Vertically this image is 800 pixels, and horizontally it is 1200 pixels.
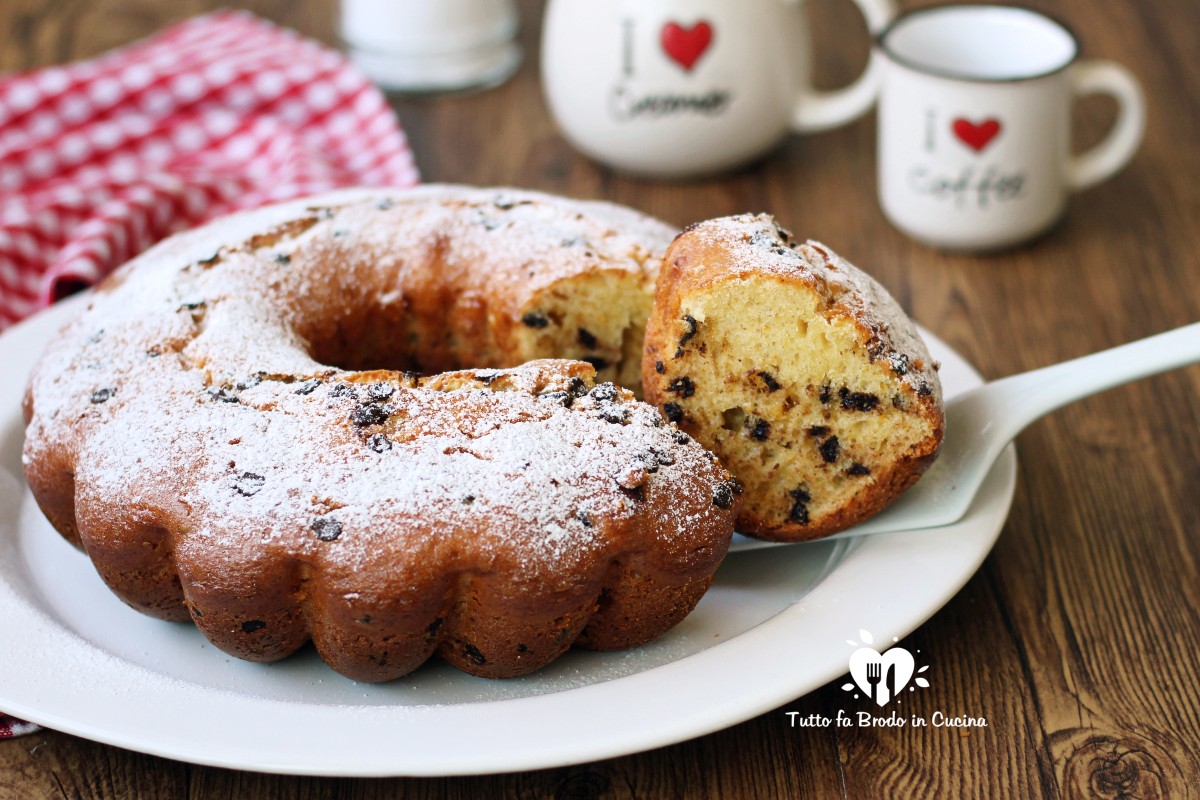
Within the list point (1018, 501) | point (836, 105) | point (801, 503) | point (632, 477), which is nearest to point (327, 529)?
point (632, 477)

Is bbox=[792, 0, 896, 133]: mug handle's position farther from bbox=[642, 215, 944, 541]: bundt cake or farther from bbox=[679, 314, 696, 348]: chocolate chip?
bbox=[679, 314, 696, 348]: chocolate chip

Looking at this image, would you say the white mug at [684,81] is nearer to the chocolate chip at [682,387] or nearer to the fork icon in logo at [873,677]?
the chocolate chip at [682,387]

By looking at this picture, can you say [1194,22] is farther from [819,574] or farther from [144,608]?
[144,608]

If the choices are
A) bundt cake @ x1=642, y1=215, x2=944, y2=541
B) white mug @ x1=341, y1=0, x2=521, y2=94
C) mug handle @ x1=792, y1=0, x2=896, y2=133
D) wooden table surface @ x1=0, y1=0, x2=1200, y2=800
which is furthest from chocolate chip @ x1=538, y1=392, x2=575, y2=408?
white mug @ x1=341, y1=0, x2=521, y2=94

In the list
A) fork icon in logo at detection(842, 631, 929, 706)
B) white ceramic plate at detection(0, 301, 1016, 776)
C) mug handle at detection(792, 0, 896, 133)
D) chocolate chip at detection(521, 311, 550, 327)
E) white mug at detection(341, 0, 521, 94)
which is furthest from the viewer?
white mug at detection(341, 0, 521, 94)

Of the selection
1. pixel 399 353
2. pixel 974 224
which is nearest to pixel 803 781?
pixel 399 353

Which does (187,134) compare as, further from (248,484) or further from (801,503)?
(801,503)
